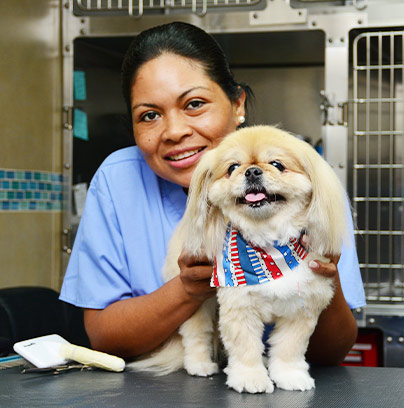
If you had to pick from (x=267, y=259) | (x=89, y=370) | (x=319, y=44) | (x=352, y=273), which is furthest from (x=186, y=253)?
(x=319, y=44)

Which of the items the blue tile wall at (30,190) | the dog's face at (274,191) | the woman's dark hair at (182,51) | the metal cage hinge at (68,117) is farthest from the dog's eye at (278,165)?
the metal cage hinge at (68,117)

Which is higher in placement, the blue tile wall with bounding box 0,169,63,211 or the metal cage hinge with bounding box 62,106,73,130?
the metal cage hinge with bounding box 62,106,73,130

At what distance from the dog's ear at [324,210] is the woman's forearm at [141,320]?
1.03 feet

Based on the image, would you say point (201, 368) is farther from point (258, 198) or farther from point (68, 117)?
point (68, 117)

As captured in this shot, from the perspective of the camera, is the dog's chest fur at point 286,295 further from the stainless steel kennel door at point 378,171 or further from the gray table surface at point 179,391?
the stainless steel kennel door at point 378,171

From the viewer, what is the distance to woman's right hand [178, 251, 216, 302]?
119cm

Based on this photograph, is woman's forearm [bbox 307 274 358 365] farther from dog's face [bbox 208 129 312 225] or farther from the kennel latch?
the kennel latch

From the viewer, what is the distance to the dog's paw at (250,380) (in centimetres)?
109

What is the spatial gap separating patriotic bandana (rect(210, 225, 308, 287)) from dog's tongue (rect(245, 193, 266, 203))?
0.31 feet

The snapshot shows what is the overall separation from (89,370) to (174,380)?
21 cm

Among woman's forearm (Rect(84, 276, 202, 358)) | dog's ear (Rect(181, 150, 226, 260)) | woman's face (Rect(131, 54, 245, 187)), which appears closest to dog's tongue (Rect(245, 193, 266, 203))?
dog's ear (Rect(181, 150, 226, 260))

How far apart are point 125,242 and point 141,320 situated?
0.80 ft

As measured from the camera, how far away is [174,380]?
1.21 meters

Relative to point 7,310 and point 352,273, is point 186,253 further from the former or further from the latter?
point 7,310
